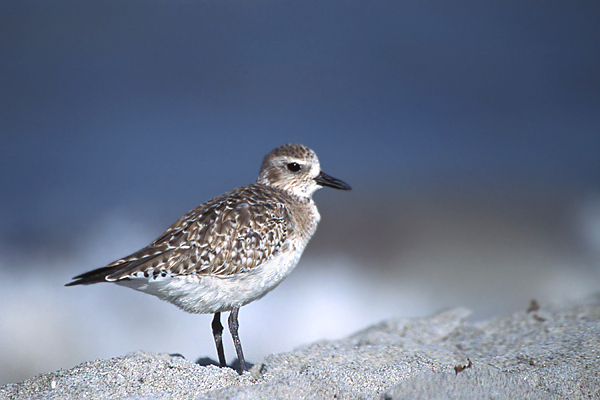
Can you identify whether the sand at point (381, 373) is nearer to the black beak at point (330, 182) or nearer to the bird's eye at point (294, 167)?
the black beak at point (330, 182)

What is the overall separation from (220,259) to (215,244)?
0.11 metres

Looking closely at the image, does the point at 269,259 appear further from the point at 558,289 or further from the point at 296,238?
the point at 558,289

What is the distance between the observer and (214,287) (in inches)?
144

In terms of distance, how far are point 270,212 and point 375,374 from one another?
137cm

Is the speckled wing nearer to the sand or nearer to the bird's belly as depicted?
the bird's belly

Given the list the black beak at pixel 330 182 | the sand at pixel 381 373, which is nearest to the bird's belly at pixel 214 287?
the sand at pixel 381 373

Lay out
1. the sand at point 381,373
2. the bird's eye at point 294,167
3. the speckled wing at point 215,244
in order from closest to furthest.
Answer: the sand at point 381,373, the speckled wing at point 215,244, the bird's eye at point 294,167

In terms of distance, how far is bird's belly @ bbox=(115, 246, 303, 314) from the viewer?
3.55 meters

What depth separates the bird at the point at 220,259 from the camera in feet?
11.5

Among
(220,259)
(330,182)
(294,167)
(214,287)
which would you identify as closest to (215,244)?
(220,259)

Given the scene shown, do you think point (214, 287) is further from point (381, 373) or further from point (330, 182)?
point (330, 182)

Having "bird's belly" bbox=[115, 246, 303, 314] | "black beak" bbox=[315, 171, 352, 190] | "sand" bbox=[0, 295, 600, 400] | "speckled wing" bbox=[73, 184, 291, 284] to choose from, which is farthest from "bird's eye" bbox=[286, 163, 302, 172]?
"sand" bbox=[0, 295, 600, 400]

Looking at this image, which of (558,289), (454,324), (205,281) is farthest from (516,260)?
(205,281)

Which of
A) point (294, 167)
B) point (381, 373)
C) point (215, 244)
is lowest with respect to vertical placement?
point (381, 373)
